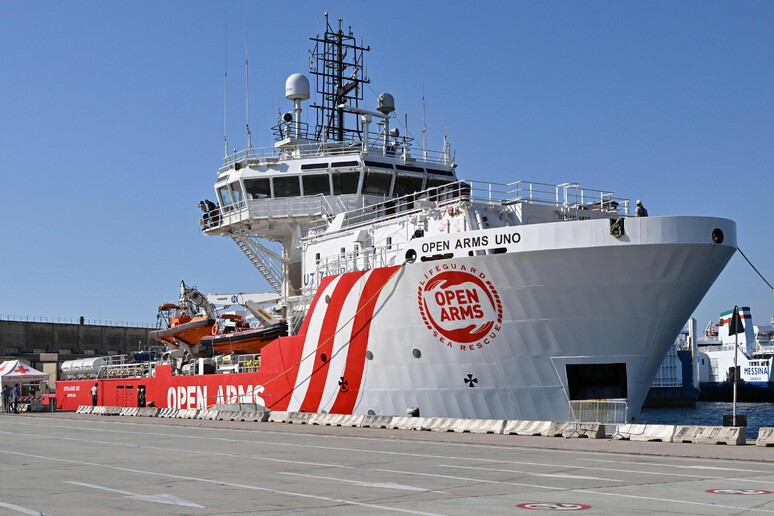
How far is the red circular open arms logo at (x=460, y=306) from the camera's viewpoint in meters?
18.4

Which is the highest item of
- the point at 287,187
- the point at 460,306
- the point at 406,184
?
the point at 406,184

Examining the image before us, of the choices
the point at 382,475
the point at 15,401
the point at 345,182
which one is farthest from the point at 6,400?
the point at 382,475

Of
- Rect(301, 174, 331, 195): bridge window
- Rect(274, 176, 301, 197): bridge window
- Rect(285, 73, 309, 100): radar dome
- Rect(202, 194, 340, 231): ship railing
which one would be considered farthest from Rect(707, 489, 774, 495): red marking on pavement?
Rect(285, 73, 309, 100): radar dome

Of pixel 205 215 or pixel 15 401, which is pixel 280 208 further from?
pixel 15 401

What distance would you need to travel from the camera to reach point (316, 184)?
27.4 metres

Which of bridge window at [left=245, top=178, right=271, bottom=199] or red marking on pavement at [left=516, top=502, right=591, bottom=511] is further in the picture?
bridge window at [left=245, top=178, right=271, bottom=199]

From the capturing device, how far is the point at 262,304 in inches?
1148

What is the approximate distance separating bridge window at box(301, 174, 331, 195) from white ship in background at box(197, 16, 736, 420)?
1.97m

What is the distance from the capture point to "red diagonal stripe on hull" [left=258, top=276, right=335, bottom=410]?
910 inches

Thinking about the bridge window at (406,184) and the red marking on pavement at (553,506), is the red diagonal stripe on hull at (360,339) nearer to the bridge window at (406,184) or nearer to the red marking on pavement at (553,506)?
the bridge window at (406,184)

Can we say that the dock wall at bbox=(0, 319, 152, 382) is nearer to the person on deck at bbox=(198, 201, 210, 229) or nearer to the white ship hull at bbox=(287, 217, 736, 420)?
the person on deck at bbox=(198, 201, 210, 229)

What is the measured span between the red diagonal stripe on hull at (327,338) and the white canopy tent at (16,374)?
23.0 m

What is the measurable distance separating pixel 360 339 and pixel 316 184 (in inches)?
Result: 308

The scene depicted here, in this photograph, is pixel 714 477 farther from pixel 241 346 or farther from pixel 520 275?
pixel 241 346
